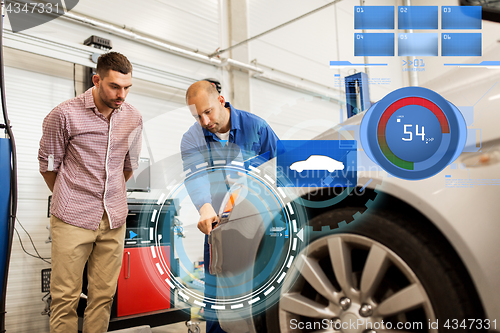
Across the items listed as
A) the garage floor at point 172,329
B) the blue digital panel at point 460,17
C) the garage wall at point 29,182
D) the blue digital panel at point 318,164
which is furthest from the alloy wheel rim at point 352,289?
the garage wall at point 29,182

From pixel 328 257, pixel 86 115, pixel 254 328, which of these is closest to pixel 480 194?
pixel 328 257

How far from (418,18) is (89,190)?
1459 mm

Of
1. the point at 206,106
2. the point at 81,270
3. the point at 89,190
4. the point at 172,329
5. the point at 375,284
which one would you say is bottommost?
the point at 172,329

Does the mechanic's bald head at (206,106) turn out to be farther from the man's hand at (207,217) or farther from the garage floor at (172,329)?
the garage floor at (172,329)

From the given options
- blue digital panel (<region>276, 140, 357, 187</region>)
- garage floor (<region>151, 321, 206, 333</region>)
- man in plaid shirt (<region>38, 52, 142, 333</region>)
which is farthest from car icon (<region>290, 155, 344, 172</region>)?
garage floor (<region>151, 321, 206, 333</region>)

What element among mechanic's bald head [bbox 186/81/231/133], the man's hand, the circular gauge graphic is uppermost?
mechanic's bald head [bbox 186/81/231/133]

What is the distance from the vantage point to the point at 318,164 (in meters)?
0.97

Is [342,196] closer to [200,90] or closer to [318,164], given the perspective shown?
[318,164]

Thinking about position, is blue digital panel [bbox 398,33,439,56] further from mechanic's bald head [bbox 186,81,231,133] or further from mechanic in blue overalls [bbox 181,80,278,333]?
mechanic's bald head [bbox 186,81,231,133]

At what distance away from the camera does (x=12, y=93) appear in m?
3.22

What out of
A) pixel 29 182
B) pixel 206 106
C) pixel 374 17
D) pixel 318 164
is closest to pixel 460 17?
pixel 374 17

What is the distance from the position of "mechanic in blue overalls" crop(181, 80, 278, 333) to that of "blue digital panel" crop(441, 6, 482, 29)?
1.98ft

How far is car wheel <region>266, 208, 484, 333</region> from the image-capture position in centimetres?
78

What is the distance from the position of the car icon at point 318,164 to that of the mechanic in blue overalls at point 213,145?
13cm
